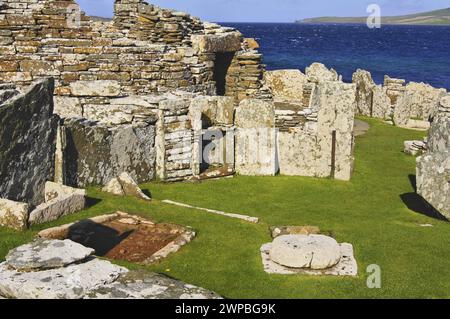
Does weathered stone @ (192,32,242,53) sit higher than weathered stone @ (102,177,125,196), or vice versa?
weathered stone @ (192,32,242,53)

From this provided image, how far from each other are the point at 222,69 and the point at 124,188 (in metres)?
10.5

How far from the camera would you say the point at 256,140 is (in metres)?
14.9

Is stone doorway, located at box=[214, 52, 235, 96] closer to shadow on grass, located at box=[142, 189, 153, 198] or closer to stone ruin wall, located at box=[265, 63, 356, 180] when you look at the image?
stone ruin wall, located at box=[265, 63, 356, 180]

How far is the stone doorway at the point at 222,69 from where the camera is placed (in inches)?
854

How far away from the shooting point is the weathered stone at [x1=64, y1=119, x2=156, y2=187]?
12.2 m

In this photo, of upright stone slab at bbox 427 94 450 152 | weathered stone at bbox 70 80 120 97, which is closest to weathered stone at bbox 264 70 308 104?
upright stone slab at bbox 427 94 450 152

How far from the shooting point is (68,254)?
680 cm

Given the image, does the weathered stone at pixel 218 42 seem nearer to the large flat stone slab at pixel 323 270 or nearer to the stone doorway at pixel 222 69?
the stone doorway at pixel 222 69

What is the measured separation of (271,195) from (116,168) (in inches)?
135

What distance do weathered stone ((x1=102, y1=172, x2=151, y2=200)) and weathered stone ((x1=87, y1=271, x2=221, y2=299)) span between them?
17.4 feet

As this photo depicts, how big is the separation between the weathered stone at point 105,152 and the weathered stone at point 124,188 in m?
0.62

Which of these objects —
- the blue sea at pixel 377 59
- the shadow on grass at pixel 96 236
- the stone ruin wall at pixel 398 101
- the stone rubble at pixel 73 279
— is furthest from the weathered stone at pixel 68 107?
the blue sea at pixel 377 59

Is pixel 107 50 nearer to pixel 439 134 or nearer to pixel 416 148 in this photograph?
pixel 439 134

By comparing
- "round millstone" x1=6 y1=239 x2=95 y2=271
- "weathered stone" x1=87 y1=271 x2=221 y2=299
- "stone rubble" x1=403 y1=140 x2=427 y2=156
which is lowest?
"stone rubble" x1=403 y1=140 x2=427 y2=156
